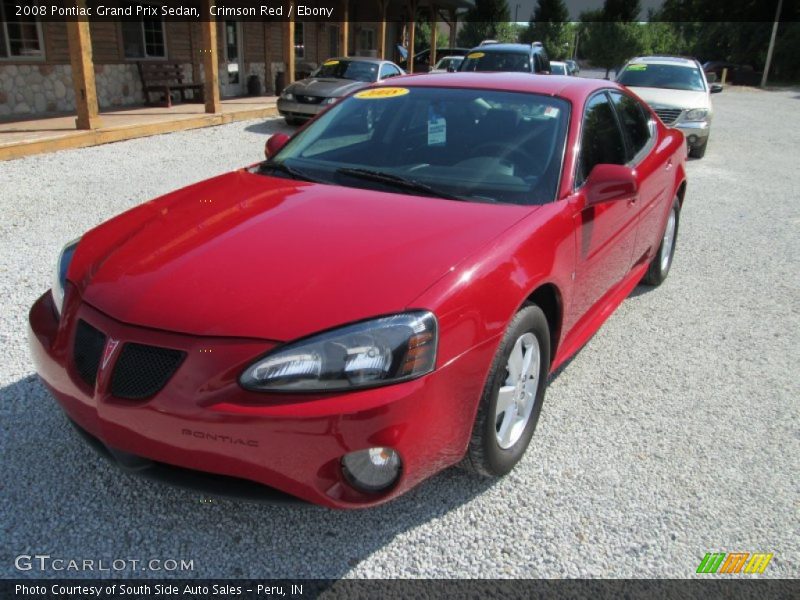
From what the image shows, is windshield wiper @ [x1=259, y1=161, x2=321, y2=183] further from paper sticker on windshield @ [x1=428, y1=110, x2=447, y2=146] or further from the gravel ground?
the gravel ground

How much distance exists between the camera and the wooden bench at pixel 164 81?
14500 mm

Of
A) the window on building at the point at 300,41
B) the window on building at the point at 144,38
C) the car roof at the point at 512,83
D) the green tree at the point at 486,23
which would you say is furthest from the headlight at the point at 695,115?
the green tree at the point at 486,23

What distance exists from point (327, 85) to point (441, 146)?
10.8m

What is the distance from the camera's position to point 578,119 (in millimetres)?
3238

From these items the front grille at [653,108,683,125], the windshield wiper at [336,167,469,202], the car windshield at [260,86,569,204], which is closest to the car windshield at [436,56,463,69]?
the front grille at [653,108,683,125]

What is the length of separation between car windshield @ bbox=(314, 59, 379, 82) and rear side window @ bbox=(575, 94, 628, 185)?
1112cm

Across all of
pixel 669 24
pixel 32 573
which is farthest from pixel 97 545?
pixel 669 24

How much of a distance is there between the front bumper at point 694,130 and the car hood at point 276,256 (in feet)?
31.3

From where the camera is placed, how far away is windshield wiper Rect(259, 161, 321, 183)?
3.15 metres

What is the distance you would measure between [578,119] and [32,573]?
295 cm

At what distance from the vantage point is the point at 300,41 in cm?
2195

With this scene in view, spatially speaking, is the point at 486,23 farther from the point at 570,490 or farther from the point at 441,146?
the point at 570,490

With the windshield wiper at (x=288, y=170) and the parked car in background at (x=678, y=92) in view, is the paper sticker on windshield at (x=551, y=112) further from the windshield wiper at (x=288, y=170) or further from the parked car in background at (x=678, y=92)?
the parked car in background at (x=678, y=92)

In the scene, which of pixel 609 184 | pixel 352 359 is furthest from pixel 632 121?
pixel 352 359
